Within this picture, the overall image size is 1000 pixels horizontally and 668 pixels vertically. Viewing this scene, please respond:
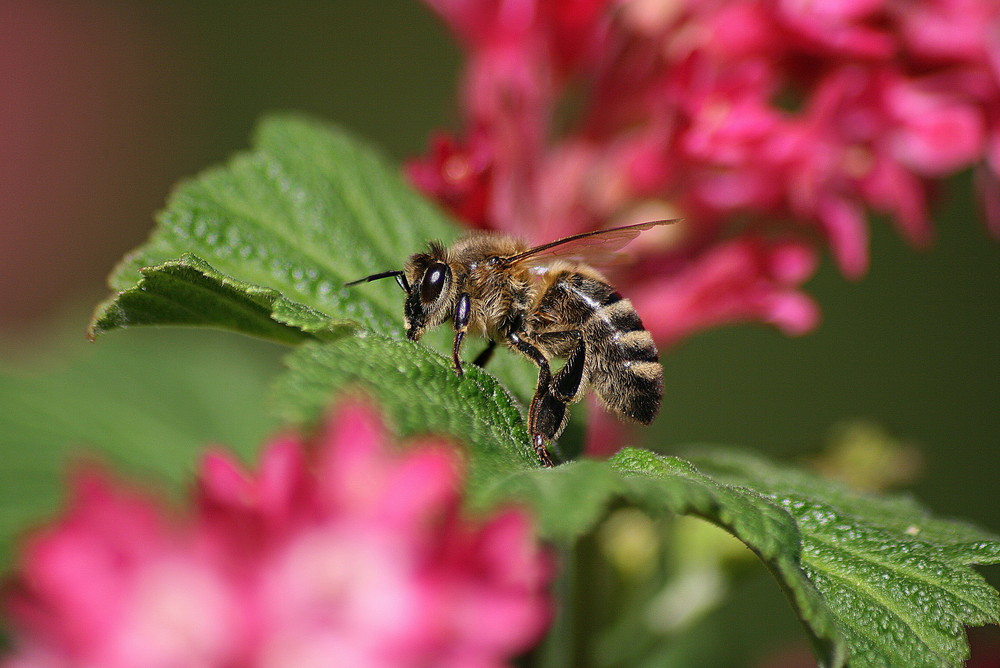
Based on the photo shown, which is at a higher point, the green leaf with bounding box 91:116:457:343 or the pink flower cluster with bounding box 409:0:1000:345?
the pink flower cluster with bounding box 409:0:1000:345

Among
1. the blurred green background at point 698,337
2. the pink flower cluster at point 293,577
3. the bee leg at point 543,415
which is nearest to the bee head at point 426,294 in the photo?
the bee leg at point 543,415

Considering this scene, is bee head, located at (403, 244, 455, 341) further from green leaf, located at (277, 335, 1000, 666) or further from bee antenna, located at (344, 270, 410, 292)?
green leaf, located at (277, 335, 1000, 666)

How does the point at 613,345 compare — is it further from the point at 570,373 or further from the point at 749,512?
the point at 749,512

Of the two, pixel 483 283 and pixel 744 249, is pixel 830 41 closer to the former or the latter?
pixel 744 249

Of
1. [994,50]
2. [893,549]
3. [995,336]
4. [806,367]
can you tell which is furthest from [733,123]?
[995,336]

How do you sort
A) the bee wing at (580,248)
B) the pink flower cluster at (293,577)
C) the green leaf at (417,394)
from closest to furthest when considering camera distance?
the pink flower cluster at (293,577) < the green leaf at (417,394) < the bee wing at (580,248)

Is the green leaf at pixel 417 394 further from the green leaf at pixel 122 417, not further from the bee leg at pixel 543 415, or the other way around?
the green leaf at pixel 122 417

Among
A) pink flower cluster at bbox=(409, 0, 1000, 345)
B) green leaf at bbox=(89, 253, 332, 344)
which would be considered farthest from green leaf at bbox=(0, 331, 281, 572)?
pink flower cluster at bbox=(409, 0, 1000, 345)

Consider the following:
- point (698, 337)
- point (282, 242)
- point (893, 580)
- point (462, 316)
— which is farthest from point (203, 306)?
point (698, 337)
